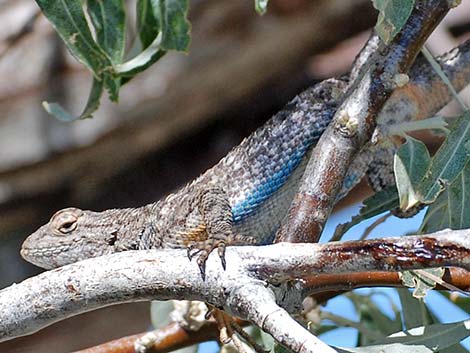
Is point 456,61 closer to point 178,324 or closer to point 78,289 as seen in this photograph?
point 178,324

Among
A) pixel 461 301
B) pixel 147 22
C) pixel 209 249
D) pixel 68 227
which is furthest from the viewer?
pixel 68 227

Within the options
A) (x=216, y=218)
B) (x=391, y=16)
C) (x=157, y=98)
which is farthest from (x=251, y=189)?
(x=157, y=98)

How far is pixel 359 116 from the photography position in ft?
6.23

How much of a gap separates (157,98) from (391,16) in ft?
6.76

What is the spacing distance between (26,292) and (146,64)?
893 mm

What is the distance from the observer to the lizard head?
274cm

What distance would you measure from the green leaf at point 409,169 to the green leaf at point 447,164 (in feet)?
0.04

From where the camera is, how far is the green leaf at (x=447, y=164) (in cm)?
190

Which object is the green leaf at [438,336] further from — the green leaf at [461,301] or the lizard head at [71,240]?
the lizard head at [71,240]

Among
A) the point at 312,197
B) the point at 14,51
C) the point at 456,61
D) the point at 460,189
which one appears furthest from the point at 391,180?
the point at 14,51

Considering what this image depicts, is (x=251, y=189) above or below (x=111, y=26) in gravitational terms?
below

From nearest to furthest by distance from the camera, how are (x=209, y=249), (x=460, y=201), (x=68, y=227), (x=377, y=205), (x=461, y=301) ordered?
(x=209, y=249) < (x=460, y=201) < (x=377, y=205) < (x=461, y=301) < (x=68, y=227)

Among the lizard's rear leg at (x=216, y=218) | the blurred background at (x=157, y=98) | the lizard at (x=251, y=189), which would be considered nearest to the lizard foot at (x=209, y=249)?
the lizard's rear leg at (x=216, y=218)

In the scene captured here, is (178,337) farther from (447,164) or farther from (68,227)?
(447,164)
